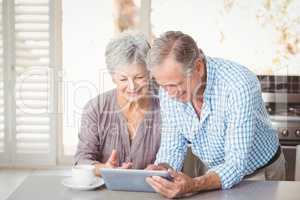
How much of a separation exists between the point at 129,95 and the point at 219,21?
2173 mm

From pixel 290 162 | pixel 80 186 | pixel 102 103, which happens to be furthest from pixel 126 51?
pixel 290 162

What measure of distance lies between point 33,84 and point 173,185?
2.88 m

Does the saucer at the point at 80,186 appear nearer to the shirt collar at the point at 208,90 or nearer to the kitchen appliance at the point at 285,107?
the shirt collar at the point at 208,90

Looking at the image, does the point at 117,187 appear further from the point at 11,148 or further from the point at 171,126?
the point at 11,148

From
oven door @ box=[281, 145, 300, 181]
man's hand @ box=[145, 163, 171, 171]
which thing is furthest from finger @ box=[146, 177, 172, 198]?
oven door @ box=[281, 145, 300, 181]

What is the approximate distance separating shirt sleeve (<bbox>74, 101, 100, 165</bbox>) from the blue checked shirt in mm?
301

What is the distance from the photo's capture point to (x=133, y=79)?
7.14 feet

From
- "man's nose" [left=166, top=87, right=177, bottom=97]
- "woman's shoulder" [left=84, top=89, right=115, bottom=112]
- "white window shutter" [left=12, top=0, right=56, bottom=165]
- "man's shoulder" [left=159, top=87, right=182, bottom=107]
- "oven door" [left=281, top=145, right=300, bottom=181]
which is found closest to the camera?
"man's nose" [left=166, top=87, right=177, bottom=97]

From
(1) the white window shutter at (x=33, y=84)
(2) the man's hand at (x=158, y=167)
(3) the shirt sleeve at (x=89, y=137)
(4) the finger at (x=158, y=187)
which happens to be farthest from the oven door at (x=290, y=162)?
(1) the white window shutter at (x=33, y=84)

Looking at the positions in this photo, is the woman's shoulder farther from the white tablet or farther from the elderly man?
the white tablet

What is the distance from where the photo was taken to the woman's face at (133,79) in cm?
217

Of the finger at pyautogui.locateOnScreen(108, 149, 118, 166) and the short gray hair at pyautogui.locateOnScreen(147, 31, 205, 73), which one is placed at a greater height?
the short gray hair at pyautogui.locateOnScreen(147, 31, 205, 73)

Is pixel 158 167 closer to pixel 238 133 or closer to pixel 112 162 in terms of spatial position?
pixel 112 162

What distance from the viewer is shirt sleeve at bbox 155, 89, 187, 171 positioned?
7.04ft
